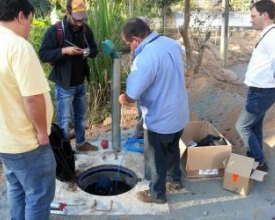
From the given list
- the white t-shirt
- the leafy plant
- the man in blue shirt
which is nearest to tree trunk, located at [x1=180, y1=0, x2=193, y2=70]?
the leafy plant

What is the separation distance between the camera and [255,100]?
365 cm

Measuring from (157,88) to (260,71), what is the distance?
46.2 inches

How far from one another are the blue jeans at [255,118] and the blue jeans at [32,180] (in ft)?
6.96

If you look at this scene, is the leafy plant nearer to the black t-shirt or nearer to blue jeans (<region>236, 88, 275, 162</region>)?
the black t-shirt

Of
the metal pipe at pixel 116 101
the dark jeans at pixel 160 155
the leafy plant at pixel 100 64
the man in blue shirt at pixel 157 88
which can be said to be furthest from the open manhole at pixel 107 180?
the leafy plant at pixel 100 64

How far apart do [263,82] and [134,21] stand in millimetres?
1455

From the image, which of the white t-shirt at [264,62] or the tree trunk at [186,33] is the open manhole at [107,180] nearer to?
the white t-shirt at [264,62]

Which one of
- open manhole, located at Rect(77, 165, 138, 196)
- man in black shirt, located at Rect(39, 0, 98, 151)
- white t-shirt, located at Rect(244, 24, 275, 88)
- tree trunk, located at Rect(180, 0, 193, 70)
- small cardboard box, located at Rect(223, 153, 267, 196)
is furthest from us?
tree trunk, located at Rect(180, 0, 193, 70)

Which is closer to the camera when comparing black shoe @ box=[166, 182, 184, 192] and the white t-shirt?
the white t-shirt

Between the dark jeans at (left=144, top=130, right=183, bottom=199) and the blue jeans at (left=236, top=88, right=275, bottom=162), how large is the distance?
2.70ft

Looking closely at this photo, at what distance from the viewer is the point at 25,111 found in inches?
92.7

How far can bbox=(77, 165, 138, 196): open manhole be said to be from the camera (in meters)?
4.13

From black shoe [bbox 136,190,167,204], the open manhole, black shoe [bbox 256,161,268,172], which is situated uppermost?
black shoe [bbox 256,161,268,172]

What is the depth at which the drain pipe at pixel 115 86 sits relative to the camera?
4.04 m
